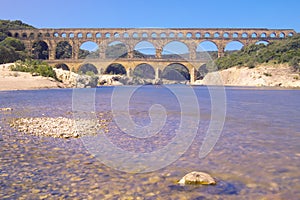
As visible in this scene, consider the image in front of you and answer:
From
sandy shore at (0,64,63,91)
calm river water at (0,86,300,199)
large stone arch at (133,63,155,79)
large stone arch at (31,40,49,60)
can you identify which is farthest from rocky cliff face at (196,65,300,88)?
large stone arch at (31,40,49,60)

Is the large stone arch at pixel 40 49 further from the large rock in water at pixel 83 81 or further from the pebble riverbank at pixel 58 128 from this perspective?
the pebble riverbank at pixel 58 128

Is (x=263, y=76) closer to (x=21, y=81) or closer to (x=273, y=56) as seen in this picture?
(x=273, y=56)

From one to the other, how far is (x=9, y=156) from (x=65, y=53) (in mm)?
89725

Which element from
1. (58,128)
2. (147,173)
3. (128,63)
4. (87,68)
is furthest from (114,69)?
(147,173)

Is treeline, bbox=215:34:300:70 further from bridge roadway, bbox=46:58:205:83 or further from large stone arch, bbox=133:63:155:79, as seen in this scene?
large stone arch, bbox=133:63:155:79

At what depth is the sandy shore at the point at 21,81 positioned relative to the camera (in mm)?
30789

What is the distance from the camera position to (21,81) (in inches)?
1268

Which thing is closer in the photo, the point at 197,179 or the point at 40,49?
Answer: the point at 197,179

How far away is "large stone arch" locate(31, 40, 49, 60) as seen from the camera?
81438 millimetres

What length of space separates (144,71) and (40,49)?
3021 centimetres

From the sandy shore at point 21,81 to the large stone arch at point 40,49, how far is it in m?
46.9

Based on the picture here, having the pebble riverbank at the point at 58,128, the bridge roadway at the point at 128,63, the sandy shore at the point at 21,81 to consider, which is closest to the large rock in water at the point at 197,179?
the pebble riverbank at the point at 58,128

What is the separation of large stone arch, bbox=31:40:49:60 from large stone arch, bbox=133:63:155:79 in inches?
1044

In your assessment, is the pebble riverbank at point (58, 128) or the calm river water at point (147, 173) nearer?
the calm river water at point (147, 173)
